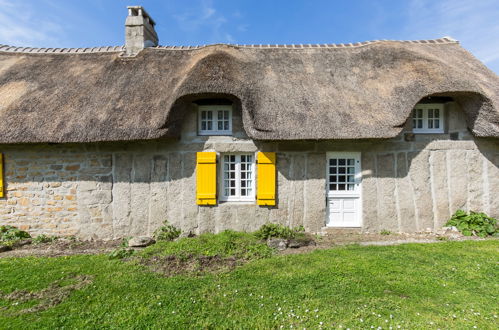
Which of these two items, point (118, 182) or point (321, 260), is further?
point (118, 182)

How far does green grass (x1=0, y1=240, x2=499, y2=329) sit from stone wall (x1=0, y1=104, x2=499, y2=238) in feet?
5.07

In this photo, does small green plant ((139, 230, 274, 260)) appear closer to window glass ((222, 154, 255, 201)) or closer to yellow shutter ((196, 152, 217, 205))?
yellow shutter ((196, 152, 217, 205))

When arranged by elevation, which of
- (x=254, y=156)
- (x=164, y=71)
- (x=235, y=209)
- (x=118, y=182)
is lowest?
(x=235, y=209)

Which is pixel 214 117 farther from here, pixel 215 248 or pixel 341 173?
pixel 341 173

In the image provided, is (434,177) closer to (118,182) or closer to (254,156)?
(254,156)

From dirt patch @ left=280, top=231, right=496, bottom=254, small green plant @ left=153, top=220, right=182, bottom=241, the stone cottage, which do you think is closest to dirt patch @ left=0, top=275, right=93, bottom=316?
small green plant @ left=153, top=220, right=182, bottom=241

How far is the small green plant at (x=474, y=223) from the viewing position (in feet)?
19.7

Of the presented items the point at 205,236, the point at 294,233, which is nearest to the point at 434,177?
the point at 294,233

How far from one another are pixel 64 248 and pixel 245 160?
4.41 m

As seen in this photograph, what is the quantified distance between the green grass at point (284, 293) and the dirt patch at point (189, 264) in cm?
21

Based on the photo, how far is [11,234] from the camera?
6074 mm

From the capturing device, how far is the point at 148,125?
19.2 feet

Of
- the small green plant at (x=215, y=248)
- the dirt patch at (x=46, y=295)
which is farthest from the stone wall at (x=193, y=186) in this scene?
the dirt patch at (x=46, y=295)

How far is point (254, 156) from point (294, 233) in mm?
2034
